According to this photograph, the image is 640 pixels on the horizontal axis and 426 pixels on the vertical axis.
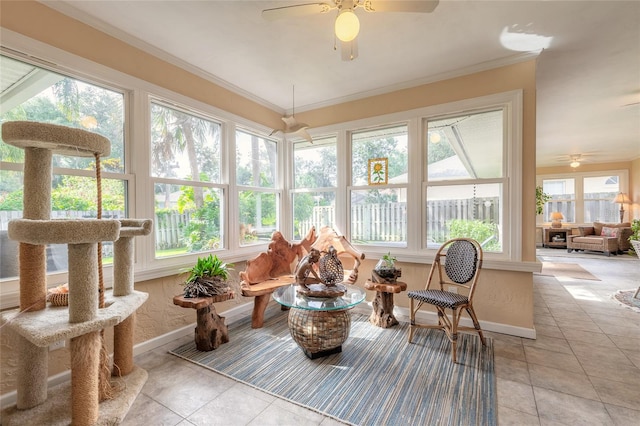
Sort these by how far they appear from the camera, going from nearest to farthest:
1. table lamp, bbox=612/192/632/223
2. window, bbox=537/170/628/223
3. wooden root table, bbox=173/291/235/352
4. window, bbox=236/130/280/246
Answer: wooden root table, bbox=173/291/235/352, window, bbox=236/130/280/246, table lamp, bbox=612/192/632/223, window, bbox=537/170/628/223

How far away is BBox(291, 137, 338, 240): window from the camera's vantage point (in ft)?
12.7

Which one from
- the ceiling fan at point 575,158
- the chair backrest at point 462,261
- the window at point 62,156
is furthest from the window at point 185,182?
the ceiling fan at point 575,158

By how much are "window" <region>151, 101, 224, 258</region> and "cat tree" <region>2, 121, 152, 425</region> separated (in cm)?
80

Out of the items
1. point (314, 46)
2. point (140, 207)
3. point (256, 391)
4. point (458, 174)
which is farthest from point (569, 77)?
point (140, 207)

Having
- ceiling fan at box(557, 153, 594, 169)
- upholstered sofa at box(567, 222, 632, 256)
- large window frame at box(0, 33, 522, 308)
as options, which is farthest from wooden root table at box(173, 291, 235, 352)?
upholstered sofa at box(567, 222, 632, 256)

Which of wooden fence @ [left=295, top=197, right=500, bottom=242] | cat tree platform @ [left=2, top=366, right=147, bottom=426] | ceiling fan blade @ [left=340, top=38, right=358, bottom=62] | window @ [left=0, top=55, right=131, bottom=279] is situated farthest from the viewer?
wooden fence @ [left=295, top=197, right=500, bottom=242]

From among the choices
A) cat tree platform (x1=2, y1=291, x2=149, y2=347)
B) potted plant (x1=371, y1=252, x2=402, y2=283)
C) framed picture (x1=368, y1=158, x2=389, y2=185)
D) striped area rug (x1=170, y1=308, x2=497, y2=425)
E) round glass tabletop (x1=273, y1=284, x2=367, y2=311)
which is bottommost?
striped area rug (x1=170, y1=308, x2=497, y2=425)

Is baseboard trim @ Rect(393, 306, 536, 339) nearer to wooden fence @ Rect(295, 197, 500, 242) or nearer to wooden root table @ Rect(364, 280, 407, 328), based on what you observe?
wooden root table @ Rect(364, 280, 407, 328)

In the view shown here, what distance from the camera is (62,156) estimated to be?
206cm

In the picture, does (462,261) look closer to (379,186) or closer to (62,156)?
(379,186)

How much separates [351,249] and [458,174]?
58.2 inches

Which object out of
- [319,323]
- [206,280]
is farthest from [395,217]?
[206,280]

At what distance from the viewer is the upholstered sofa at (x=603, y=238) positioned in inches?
286

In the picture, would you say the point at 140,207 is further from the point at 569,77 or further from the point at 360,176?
the point at 569,77
